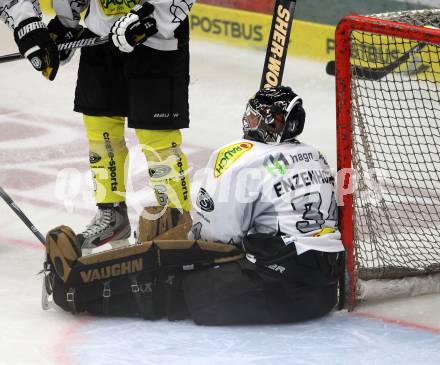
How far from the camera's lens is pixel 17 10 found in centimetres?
404

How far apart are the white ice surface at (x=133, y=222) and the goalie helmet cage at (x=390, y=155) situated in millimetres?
178

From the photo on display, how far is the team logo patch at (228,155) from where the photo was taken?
354 cm

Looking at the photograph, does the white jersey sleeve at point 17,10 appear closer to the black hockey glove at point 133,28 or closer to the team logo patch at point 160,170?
the black hockey glove at point 133,28

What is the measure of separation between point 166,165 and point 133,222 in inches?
31.4

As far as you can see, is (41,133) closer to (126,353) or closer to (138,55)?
(138,55)

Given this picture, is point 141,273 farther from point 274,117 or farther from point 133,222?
point 133,222

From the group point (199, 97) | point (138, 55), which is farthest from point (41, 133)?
point (138, 55)

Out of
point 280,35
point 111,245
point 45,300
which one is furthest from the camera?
point 280,35

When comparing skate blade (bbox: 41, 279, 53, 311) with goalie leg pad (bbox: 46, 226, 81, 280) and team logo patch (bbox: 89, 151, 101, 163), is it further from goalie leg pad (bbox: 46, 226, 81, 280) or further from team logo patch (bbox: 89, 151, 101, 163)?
team logo patch (bbox: 89, 151, 101, 163)

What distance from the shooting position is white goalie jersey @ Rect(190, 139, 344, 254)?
3.51 metres

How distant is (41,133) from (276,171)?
8.53 ft

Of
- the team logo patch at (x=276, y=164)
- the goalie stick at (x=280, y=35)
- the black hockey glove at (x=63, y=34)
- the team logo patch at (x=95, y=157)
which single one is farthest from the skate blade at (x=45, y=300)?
the goalie stick at (x=280, y=35)

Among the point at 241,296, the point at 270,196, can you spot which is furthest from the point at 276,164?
the point at 241,296

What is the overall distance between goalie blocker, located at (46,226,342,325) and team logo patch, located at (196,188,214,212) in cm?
11
